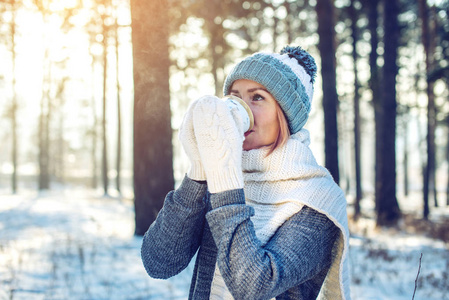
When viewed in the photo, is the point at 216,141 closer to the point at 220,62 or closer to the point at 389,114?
the point at 389,114

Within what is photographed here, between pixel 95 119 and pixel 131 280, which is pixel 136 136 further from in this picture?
pixel 95 119

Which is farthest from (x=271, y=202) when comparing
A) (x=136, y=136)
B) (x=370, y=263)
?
(x=370, y=263)

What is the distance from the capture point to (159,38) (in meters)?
5.33

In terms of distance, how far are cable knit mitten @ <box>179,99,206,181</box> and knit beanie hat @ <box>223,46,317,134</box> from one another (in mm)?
410

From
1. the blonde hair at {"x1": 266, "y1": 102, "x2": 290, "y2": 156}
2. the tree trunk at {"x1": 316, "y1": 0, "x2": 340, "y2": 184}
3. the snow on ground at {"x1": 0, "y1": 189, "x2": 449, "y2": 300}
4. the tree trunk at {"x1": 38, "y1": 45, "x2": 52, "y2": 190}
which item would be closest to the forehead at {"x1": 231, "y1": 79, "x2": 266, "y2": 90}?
the blonde hair at {"x1": 266, "y1": 102, "x2": 290, "y2": 156}

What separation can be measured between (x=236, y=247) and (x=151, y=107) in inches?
169

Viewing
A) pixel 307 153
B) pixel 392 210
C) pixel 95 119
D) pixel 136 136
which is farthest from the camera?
pixel 95 119

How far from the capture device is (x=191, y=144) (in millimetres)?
1534

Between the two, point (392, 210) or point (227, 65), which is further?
point (227, 65)

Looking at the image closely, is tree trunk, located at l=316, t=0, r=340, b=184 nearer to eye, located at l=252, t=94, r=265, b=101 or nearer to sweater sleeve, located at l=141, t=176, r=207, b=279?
eye, located at l=252, t=94, r=265, b=101

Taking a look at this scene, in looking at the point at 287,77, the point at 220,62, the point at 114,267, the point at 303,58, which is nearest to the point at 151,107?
the point at 114,267

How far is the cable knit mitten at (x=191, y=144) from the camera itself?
152 centimetres

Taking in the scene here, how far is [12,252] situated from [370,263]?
5.45 meters

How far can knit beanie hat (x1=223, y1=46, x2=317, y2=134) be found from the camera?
1775 millimetres
